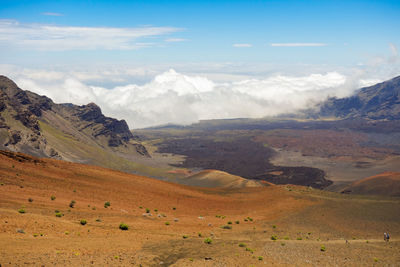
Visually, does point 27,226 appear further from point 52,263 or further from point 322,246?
point 322,246

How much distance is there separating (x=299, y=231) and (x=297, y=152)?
164 m

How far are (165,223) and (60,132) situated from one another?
117 metres

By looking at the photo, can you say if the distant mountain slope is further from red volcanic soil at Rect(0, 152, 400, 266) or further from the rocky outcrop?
red volcanic soil at Rect(0, 152, 400, 266)

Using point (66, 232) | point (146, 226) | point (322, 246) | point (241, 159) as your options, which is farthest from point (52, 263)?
point (241, 159)

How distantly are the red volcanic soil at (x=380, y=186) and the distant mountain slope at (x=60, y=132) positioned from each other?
7203 cm

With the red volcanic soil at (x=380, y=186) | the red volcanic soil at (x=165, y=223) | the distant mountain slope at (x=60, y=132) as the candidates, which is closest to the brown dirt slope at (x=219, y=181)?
the red volcanic soil at (x=165, y=223)

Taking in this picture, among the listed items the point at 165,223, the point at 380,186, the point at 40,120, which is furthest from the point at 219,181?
the point at 40,120

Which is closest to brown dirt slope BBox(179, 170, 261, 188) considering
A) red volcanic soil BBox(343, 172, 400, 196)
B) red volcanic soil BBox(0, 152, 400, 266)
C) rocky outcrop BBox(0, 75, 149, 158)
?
red volcanic soil BBox(0, 152, 400, 266)

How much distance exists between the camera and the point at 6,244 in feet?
51.2

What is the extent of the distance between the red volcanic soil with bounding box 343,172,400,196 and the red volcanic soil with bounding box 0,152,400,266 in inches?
744

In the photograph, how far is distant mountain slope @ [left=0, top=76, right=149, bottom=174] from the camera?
93062mm

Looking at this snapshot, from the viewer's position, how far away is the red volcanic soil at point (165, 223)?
17438 mm

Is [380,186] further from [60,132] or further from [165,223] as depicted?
[60,132]

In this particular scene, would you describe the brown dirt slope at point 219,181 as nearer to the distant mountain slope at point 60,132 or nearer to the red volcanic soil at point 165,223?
the red volcanic soil at point 165,223
